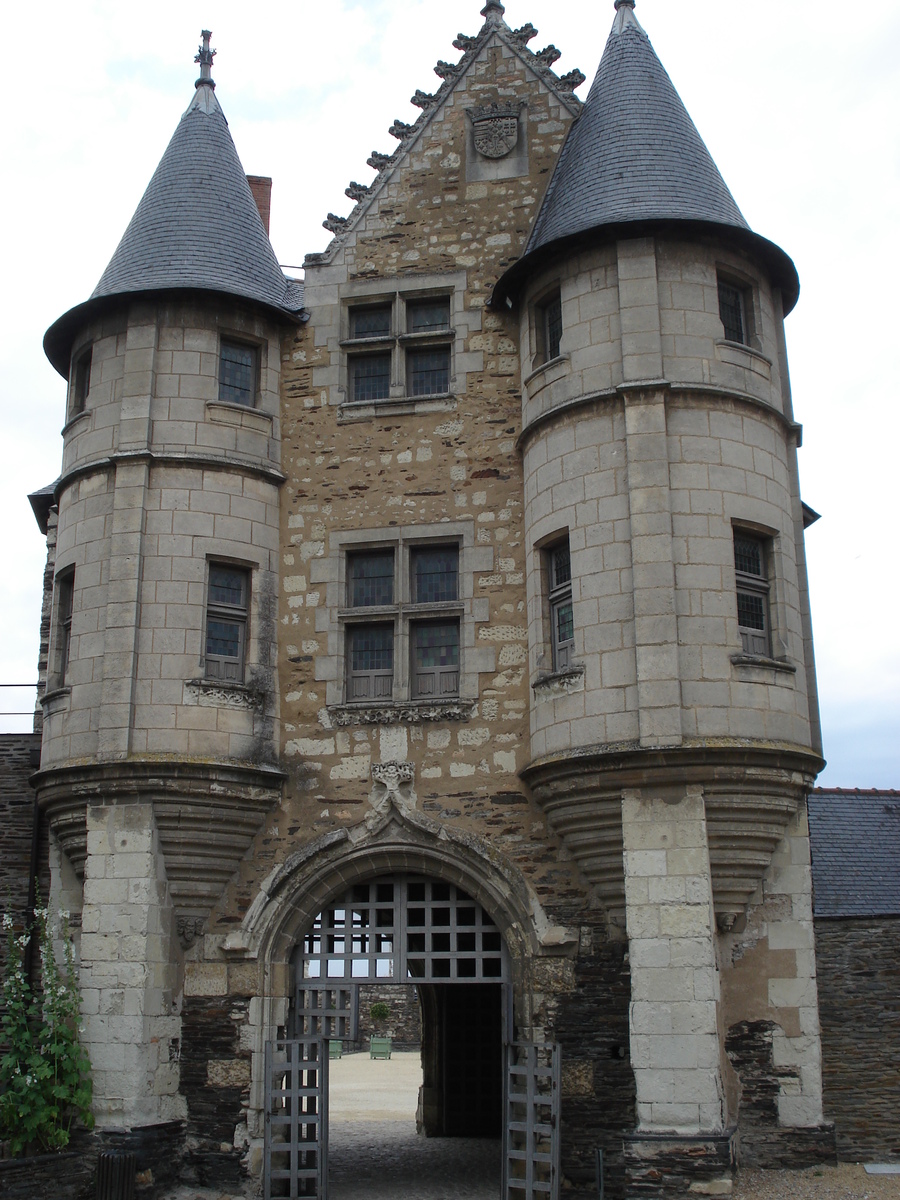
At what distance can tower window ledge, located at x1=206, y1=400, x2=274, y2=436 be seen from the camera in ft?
47.6

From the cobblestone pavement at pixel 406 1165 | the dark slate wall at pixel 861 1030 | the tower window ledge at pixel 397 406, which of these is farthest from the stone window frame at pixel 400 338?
the cobblestone pavement at pixel 406 1165

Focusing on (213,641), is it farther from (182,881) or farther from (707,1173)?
(707,1173)

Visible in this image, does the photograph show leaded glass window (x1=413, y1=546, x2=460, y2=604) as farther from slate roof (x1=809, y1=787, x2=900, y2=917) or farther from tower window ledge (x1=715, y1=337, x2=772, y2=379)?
slate roof (x1=809, y1=787, x2=900, y2=917)

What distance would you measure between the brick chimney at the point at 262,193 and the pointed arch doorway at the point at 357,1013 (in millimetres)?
10028

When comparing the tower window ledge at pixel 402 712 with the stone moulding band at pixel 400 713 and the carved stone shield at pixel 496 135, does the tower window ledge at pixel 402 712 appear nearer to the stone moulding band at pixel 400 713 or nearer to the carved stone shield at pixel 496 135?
the stone moulding band at pixel 400 713

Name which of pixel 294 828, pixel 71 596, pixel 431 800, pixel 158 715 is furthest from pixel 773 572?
pixel 71 596

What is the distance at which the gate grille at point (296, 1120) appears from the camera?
1278 cm

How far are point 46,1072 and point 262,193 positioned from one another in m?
12.3

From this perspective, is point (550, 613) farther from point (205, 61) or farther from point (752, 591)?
point (205, 61)

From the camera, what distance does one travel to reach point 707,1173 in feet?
35.9

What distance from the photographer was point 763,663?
12.4 meters

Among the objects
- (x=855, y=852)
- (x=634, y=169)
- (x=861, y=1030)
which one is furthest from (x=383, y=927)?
(x=634, y=169)

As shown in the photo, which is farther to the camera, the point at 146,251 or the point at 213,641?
the point at 146,251

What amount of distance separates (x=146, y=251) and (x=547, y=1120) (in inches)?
422
